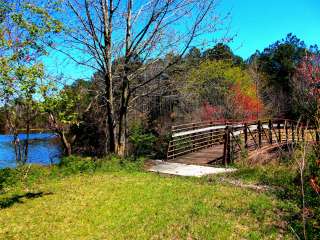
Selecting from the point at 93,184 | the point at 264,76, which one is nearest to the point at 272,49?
the point at 264,76

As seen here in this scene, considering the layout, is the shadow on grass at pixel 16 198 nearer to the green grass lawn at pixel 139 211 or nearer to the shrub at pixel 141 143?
the green grass lawn at pixel 139 211

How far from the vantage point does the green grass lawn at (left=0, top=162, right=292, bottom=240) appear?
7234 mm

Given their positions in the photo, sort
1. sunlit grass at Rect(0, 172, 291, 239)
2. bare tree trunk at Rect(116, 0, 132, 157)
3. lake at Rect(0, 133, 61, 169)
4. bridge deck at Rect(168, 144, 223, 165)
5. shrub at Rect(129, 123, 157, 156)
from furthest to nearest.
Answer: lake at Rect(0, 133, 61, 169) → shrub at Rect(129, 123, 157, 156) → bridge deck at Rect(168, 144, 223, 165) → bare tree trunk at Rect(116, 0, 132, 157) → sunlit grass at Rect(0, 172, 291, 239)

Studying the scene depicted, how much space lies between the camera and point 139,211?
8.39 metres

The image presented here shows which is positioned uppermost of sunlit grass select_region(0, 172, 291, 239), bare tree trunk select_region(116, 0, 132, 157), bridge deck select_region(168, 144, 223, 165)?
bare tree trunk select_region(116, 0, 132, 157)

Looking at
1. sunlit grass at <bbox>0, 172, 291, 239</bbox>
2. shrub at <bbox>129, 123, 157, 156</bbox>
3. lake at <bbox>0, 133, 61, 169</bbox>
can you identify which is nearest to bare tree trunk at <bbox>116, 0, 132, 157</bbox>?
sunlit grass at <bbox>0, 172, 291, 239</bbox>

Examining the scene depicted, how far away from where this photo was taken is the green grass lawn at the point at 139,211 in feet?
23.7

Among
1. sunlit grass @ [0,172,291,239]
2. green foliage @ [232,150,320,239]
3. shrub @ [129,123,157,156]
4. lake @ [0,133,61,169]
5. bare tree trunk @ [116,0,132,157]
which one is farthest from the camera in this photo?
lake @ [0,133,61,169]

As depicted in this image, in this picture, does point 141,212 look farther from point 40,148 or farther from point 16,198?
point 40,148

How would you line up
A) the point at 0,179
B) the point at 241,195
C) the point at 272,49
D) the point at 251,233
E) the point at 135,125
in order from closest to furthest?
the point at 251,233 → the point at 241,195 → the point at 0,179 → the point at 135,125 → the point at 272,49

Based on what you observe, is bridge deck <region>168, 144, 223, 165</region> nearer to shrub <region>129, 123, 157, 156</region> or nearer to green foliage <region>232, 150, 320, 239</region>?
green foliage <region>232, 150, 320, 239</region>

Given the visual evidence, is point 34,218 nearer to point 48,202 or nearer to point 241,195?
point 48,202

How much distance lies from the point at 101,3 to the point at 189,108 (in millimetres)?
19910

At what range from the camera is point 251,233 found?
711 centimetres
